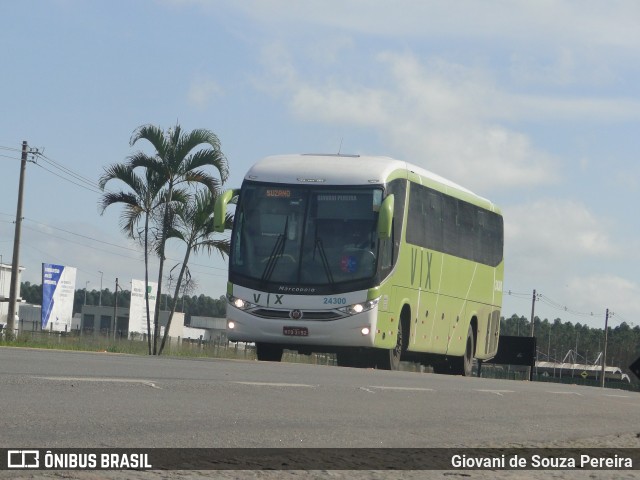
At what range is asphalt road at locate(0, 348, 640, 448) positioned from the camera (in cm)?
929

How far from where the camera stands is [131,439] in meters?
8.77

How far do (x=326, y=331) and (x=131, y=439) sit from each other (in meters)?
16.0

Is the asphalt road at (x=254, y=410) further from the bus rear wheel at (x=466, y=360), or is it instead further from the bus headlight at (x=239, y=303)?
the bus rear wheel at (x=466, y=360)

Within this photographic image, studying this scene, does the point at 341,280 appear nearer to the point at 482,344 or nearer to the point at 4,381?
the point at 482,344

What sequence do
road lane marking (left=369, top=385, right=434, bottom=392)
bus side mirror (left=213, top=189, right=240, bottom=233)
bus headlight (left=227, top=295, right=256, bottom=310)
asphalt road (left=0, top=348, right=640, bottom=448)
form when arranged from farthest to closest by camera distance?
bus side mirror (left=213, top=189, right=240, bottom=233) → bus headlight (left=227, top=295, right=256, bottom=310) → road lane marking (left=369, top=385, right=434, bottom=392) → asphalt road (left=0, top=348, right=640, bottom=448)

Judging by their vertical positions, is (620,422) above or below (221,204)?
below

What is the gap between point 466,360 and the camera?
32.0 meters

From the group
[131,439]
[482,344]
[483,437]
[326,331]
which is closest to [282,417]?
[483,437]

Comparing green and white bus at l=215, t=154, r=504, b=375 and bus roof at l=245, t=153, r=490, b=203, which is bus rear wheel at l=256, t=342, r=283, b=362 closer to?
green and white bus at l=215, t=154, r=504, b=375

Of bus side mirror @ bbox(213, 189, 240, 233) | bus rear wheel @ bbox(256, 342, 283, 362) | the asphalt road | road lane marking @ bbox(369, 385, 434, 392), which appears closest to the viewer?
the asphalt road

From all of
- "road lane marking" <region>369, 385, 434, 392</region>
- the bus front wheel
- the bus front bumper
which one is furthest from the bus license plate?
"road lane marking" <region>369, 385, 434, 392</region>

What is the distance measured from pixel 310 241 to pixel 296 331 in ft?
5.61

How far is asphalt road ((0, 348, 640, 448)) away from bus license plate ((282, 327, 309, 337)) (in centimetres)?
612

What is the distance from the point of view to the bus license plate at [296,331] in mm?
24547
